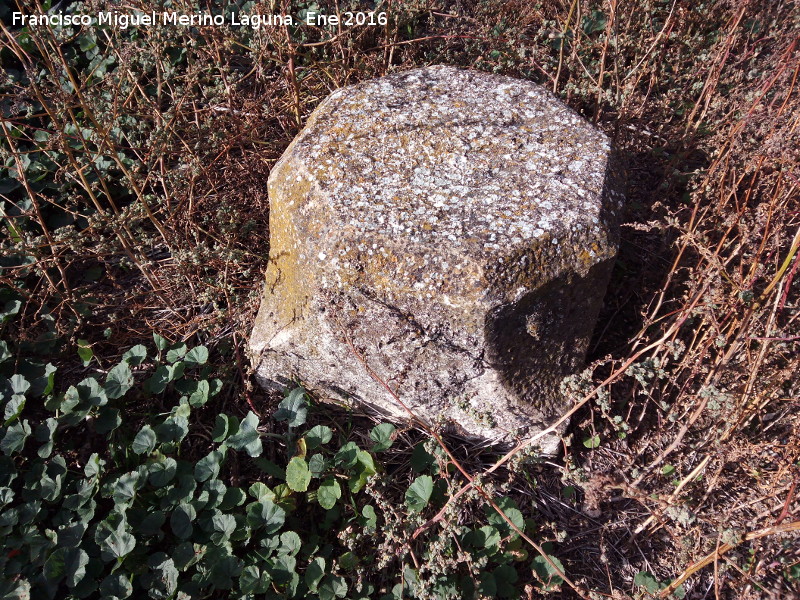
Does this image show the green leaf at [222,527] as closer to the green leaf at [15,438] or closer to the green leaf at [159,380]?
the green leaf at [159,380]

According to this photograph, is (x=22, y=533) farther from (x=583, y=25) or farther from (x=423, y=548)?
(x=583, y=25)

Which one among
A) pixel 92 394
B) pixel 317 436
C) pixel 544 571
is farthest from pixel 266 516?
pixel 544 571

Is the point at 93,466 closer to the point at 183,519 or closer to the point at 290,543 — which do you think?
the point at 183,519

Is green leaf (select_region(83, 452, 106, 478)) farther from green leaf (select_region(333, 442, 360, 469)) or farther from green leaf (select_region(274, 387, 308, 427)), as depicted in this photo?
green leaf (select_region(333, 442, 360, 469))

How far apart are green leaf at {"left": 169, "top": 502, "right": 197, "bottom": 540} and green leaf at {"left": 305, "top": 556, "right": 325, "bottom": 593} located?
0.44 metres

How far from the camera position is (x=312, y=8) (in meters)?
Answer: 3.21

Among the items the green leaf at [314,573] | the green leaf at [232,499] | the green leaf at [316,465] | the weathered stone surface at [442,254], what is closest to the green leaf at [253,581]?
the green leaf at [314,573]

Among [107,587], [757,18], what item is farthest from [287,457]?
[757,18]

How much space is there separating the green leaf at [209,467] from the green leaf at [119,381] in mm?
448

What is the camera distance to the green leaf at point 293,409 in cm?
218

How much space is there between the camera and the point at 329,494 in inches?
80.5

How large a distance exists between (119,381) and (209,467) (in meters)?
0.54

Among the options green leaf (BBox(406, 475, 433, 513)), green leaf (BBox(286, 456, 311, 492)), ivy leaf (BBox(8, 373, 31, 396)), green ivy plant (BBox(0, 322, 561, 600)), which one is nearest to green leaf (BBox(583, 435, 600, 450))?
green ivy plant (BBox(0, 322, 561, 600))

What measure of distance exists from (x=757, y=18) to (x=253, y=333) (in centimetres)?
340
